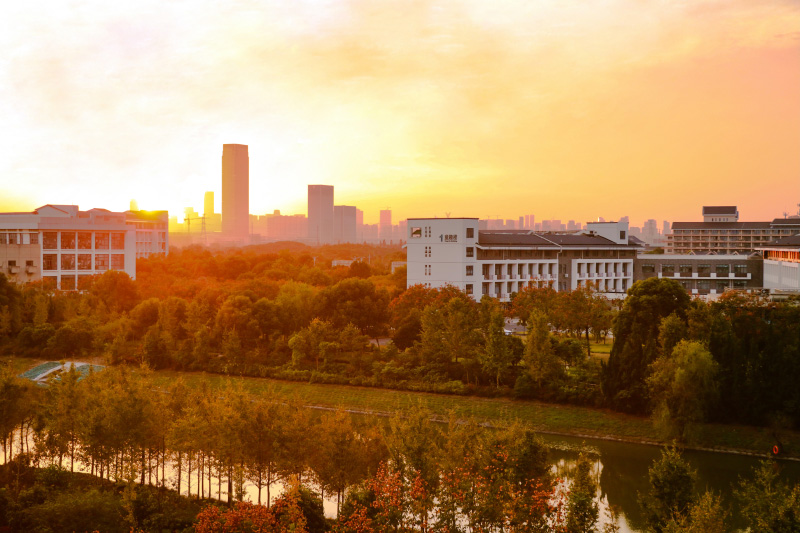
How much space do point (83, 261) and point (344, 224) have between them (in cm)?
13621

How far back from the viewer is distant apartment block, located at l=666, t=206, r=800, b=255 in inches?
3098

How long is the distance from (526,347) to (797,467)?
28.7 ft

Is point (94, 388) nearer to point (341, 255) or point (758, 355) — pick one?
point (758, 355)

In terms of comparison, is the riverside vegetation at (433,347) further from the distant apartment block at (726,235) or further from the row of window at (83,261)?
the distant apartment block at (726,235)

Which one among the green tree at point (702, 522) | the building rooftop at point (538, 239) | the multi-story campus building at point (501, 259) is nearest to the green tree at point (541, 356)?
the green tree at point (702, 522)

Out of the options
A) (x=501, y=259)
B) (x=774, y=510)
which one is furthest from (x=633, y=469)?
(x=501, y=259)

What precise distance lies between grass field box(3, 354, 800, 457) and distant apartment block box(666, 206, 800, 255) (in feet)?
196

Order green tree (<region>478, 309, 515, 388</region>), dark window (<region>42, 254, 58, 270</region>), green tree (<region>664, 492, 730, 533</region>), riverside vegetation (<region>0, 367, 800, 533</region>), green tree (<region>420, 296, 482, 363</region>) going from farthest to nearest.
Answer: dark window (<region>42, 254, 58, 270</region>) → green tree (<region>420, 296, 482, 363</region>) → green tree (<region>478, 309, 515, 388</region>) → riverside vegetation (<region>0, 367, 800, 533</region>) → green tree (<region>664, 492, 730, 533</region>)

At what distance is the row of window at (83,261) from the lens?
158 ft

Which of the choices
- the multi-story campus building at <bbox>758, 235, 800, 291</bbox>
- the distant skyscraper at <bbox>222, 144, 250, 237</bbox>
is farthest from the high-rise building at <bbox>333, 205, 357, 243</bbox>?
the multi-story campus building at <bbox>758, 235, 800, 291</bbox>

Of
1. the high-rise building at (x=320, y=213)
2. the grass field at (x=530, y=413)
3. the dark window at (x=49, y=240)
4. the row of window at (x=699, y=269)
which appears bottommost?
the grass field at (x=530, y=413)

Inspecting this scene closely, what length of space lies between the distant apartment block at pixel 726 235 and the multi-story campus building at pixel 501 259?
103 feet

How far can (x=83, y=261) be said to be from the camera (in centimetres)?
5006

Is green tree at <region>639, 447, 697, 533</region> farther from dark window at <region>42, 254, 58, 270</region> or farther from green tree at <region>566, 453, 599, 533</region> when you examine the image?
dark window at <region>42, 254, 58, 270</region>
